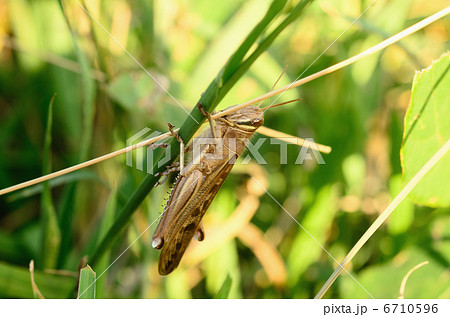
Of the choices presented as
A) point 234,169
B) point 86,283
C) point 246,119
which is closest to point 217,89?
point 246,119

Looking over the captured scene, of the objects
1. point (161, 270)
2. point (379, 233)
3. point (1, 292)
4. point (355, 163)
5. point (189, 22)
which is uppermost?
point (189, 22)

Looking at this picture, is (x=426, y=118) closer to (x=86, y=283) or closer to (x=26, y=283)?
(x=86, y=283)

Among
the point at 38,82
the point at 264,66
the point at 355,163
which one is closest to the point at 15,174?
the point at 38,82

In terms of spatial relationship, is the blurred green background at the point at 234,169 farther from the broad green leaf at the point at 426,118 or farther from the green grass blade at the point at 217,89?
the broad green leaf at the point at 426,118

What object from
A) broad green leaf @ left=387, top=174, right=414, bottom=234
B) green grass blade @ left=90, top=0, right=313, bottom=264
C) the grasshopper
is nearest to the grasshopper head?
the grasshopper

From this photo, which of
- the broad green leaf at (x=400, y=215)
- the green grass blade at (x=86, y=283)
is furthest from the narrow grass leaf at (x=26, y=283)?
the broad green leaf at (x=400, y=215)

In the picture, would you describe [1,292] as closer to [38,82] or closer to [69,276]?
[69,276]

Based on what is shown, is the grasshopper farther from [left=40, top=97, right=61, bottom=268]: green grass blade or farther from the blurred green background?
[left=40, top=97, right=61, bottom=268]: green grass blade
